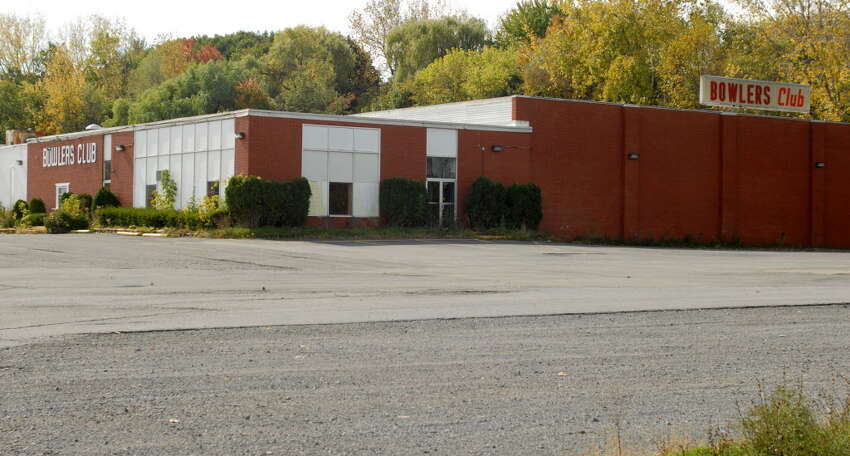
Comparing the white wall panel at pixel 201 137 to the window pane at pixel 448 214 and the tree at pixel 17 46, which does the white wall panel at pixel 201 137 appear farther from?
the tree at pixel 17 46

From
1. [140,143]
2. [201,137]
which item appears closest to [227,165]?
[201,137]

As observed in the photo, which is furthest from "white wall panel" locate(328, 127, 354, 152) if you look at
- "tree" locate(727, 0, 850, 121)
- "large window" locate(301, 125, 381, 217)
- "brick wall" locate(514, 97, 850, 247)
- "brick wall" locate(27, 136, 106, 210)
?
"tree" locate(727, 0, 850, 121)

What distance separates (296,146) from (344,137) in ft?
6.34

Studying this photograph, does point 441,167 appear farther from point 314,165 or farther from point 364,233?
point 364,233

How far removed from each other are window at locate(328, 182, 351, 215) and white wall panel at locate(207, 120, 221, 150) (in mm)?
4510

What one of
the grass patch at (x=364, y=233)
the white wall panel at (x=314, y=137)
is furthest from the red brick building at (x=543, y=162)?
the grass patch at (x=364, y=233)

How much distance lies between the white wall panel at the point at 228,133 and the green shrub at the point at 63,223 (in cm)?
705

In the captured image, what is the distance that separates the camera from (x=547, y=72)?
6938cm

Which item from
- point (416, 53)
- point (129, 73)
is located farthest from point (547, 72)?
point (129, 73)

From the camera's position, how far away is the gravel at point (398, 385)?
6.85m

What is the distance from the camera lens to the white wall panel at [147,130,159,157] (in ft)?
134

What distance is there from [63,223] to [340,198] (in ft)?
35.2

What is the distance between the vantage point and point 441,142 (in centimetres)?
3844

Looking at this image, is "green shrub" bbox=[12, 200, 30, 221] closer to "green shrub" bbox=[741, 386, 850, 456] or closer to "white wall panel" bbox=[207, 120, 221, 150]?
"white wall panel" bbox=[207, 120, 221, 150]
